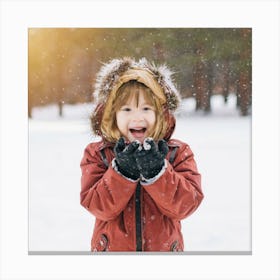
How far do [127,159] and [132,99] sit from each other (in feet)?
0.89

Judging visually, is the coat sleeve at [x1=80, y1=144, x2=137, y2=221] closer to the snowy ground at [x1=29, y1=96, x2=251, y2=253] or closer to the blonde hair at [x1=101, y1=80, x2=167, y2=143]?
the blonde hair at [x1=101, y1=80, x2=167, y2=143]

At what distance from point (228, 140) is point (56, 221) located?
0.81 metres

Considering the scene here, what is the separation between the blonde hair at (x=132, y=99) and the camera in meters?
1.73

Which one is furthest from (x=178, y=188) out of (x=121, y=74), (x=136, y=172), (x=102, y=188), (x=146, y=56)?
(x=146, y=56)

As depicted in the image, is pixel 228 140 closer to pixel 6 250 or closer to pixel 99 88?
pixel 99 88

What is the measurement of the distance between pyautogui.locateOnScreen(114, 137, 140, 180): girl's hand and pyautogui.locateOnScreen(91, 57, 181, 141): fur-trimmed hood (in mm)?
214

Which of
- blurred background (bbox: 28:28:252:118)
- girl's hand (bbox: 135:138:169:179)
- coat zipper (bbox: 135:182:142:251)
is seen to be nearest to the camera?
girl's hand (bbox: 135:138:169:179)

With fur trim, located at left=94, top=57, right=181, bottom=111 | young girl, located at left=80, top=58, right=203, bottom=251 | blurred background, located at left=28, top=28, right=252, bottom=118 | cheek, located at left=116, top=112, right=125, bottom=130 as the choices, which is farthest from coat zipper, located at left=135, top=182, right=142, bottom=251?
blurred background, located at left=28, top=28, right=252, bottom=118

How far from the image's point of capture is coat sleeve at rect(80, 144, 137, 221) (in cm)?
161

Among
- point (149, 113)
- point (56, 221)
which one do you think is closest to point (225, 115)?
point (149, 113)

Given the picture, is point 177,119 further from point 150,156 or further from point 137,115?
point 150,156

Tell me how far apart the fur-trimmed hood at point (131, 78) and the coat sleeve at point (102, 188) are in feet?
0.43

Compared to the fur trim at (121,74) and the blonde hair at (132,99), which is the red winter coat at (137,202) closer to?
the blonde hair at (132,99)

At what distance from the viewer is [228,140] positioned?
2.06 m
